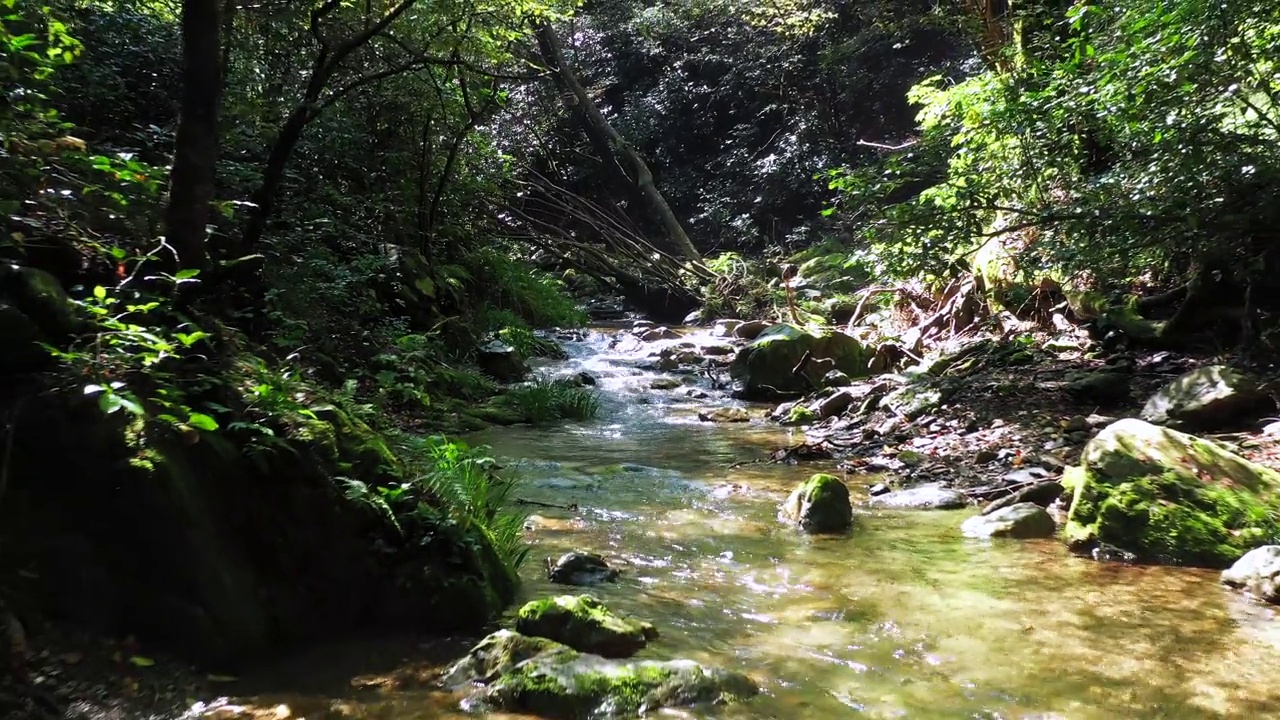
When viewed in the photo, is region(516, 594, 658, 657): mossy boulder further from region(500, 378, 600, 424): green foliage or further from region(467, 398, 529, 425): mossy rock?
region(500, 378, 600, 424): green foliage

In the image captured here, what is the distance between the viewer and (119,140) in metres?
6.77

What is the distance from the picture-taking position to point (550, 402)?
935cm

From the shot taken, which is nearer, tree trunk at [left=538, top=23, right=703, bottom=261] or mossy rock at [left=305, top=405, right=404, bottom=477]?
mossy rock at [left=305, top=405, right=404, bottom=477]

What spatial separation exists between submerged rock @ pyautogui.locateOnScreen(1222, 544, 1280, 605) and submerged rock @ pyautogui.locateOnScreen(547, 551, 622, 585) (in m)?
3.07

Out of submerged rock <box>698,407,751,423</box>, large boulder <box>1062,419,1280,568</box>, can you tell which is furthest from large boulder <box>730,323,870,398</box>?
large boulder <box>1062,419,1280,568</box>

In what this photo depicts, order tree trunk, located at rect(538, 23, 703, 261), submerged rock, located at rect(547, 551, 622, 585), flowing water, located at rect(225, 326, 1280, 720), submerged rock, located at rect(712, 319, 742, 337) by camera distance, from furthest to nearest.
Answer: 1. tree trunk, located at rect(538, 23, 703, 261)
2. submerged rock, located at rect(712, 319, 742, 337)
3. submerged rock, located at rect(547, 551, 622, 585)
4. flowing water, located at rect(225, 326, 1280, 720)

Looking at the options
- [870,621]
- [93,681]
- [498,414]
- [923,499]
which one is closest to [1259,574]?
[870,621]

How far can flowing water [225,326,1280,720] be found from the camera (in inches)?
112

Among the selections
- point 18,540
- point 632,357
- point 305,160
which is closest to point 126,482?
point 18,540

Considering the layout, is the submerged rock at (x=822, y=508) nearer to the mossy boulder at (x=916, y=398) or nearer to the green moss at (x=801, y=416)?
the mossy boulder at (x=916, y=398)

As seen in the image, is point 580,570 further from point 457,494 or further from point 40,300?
point 40,300

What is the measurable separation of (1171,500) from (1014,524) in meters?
0.85

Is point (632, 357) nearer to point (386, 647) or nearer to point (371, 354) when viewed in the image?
point (371, 354)

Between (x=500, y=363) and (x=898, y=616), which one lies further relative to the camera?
(x=500, y=363)
